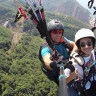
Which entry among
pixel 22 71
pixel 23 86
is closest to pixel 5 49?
pixel 22 71

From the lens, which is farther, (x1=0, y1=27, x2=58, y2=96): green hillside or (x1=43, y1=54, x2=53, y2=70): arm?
(x1=0, y1=27, x2=58, y2=96): green hillside

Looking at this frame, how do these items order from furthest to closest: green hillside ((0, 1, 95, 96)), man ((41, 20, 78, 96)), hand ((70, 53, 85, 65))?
green hillside ((0, 1, 95, 96)) → hand ((70, 53, 85, 65)) → man ((41, 20, 78, 96))

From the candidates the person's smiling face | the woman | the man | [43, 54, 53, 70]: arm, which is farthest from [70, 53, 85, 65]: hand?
[43, 54, 53, 70]: arm

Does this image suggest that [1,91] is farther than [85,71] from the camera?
Yes

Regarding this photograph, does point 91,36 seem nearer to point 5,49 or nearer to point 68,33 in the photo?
point 5,49

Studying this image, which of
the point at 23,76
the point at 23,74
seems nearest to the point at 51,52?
the point at 23,76

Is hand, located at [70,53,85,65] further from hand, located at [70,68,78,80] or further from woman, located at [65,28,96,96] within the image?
hand, located at [70,68,78,80]

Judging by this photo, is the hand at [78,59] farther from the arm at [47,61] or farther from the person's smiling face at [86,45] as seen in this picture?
the arm at [47,61]

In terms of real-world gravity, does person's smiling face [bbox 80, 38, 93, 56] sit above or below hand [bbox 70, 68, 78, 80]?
above

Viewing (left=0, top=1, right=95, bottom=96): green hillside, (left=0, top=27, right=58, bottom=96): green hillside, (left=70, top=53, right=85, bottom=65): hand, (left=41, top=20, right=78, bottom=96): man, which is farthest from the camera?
(left=0, top=1, right=95, bottom=96): green hillside
